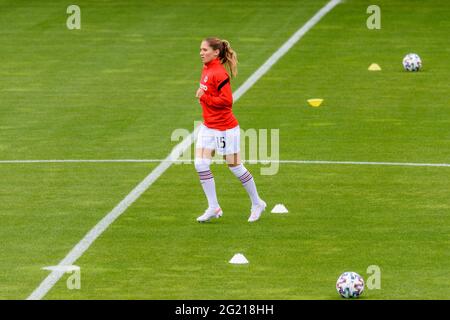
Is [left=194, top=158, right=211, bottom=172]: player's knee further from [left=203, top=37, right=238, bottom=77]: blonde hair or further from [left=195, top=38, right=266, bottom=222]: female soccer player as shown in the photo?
[left=203, top=37, right=238, bottom=77]: blonde hair

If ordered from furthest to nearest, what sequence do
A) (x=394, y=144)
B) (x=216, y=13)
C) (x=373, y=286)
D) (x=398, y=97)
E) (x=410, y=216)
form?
(x=216, y=13)
(x=398, y=97)
(x=394, y=144)
(x=410, y=216)
(x=373, y=286)

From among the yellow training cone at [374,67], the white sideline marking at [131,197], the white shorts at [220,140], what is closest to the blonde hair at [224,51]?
the white shorts at [220,140]

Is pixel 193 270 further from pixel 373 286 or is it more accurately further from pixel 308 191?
pixel 308 191

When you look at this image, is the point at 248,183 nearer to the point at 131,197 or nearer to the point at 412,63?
the point at 131,197

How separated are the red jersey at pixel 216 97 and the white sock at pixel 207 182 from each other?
427 mm

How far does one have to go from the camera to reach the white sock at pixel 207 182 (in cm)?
1920

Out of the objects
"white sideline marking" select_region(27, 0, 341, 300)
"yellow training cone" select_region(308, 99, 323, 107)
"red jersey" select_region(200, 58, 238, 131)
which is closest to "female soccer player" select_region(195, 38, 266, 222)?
"red jersey" select_region(200, 58, 238, 131)

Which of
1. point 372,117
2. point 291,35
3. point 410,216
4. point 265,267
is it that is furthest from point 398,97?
point 265,267

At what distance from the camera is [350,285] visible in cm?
1562

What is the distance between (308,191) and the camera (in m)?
21.1

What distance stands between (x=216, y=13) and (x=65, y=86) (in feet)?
26.6

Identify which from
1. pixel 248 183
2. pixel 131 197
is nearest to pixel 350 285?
pixel 248 183

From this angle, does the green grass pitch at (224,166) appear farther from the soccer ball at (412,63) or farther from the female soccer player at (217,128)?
the female soccer player at (217,128)
